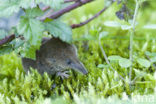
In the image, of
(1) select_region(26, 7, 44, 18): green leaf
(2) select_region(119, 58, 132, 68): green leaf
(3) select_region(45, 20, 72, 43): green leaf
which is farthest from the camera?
(3) select_region(45, 20, 72, 43): green leaf

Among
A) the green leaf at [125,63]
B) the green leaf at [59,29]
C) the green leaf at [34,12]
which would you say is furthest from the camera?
the green leaf at [59,29]

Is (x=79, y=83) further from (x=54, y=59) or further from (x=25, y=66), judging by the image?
(x=25, y=66)

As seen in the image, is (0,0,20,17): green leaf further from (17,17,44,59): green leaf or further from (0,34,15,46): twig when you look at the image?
(0,34,15,46): twig

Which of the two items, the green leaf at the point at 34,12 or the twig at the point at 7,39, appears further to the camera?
the twig at the point at 7,39

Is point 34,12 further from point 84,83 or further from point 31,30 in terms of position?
point 84,83

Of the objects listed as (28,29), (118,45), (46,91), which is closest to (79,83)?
(46,91)

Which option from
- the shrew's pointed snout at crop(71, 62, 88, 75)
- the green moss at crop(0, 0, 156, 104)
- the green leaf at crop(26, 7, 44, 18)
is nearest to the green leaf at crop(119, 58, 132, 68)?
the green moss at crop(0, 0, 156, 104)

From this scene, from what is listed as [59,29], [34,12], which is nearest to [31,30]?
[34,12]

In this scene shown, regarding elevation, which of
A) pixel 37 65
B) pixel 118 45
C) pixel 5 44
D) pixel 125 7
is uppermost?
pixel 125 7

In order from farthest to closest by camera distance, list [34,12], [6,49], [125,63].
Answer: [6,49]
[34,12]
[125,63]

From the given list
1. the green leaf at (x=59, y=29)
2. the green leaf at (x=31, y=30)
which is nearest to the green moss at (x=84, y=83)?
the green leaf at (x=59, y=29)

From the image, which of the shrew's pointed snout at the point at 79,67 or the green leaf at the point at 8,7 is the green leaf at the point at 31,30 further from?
the shrew's pointed snout at the point at 79,67

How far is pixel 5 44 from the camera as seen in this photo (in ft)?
4.44

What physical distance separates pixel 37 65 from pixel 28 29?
0.41 m
